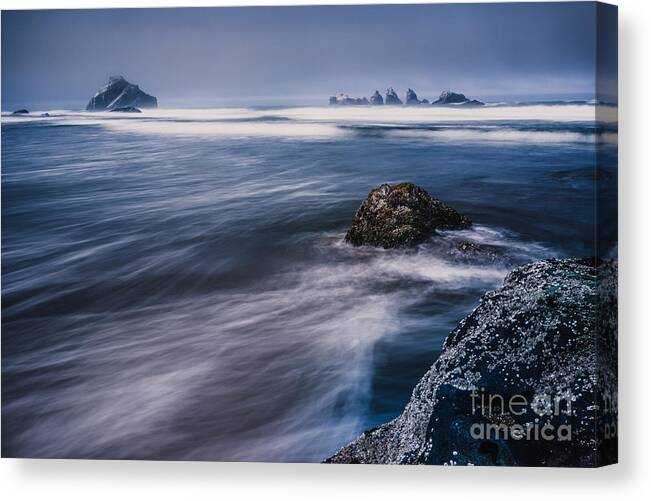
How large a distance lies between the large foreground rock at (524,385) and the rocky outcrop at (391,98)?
3.37 ft

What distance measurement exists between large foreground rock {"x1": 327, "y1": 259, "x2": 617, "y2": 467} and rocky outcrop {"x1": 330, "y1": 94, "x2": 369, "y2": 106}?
1126 millimetres

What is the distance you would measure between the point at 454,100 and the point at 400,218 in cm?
65

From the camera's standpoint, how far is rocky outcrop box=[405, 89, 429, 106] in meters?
3.94

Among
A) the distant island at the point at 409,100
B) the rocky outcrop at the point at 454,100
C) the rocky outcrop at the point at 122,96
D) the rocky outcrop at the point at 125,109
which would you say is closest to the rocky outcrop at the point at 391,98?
the distant island at the point at 409,100

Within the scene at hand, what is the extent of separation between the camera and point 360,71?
396 centimetres

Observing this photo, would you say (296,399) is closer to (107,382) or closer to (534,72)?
(107,382)

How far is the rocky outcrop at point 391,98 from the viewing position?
3924mm

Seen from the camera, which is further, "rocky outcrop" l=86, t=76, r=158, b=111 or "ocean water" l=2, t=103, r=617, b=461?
"rocky outcrop" l=86, t=76, r=158, b=111

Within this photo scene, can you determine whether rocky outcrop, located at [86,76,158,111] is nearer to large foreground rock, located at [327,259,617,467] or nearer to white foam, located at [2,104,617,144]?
white foam, located at [2,104,617,144]

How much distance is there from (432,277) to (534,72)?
111cm

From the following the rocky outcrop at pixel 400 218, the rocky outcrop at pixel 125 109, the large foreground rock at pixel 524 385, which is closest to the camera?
the large foreground rock at pixel 524 385

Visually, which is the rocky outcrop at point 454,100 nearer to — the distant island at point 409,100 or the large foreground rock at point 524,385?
the distant island at point 409,100

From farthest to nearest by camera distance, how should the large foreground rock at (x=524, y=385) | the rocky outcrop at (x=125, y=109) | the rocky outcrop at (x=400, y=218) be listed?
1. the rocky outcrop at (x=125, y=109)
2. the rocky outcrop at (x=400, y=218)
3. the large foreground rock at (x=524, y=385)

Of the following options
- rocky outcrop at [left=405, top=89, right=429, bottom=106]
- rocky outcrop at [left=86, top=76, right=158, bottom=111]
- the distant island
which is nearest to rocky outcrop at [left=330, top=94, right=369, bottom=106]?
the distant island
